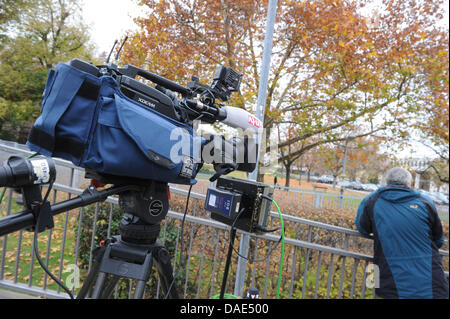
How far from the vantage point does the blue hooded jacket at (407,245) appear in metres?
2.20

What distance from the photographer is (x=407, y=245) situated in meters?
2.24

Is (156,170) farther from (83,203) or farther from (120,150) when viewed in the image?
(83,203)

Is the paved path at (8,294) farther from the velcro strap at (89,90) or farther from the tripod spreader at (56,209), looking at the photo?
the velcro strap at (89,90)

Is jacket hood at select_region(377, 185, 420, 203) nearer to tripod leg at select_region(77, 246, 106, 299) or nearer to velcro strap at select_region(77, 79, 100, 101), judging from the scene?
tripod leg at select_region(77, 246, 106, 299)

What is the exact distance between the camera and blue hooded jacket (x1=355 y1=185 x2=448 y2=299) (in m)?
2.20

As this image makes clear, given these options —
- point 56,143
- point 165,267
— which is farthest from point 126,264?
point 56,143

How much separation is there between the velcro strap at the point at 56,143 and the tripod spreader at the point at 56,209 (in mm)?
159

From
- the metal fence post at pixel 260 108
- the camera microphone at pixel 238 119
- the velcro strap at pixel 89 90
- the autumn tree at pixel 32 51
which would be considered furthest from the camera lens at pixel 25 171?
the autumn tree at pixel 32 51

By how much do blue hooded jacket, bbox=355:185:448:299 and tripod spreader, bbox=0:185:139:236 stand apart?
7.20 ft

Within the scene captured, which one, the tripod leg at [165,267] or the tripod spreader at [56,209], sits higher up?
the tripod spreader at [56,209]

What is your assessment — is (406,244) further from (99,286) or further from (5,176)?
(5,176)

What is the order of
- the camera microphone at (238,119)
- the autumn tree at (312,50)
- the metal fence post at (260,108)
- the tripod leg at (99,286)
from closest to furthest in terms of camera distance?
the tripod leg at (99,286) → the camera microphone at (238,119) → the metal fence post at (260,108) → the autumn tree at (312,50)
